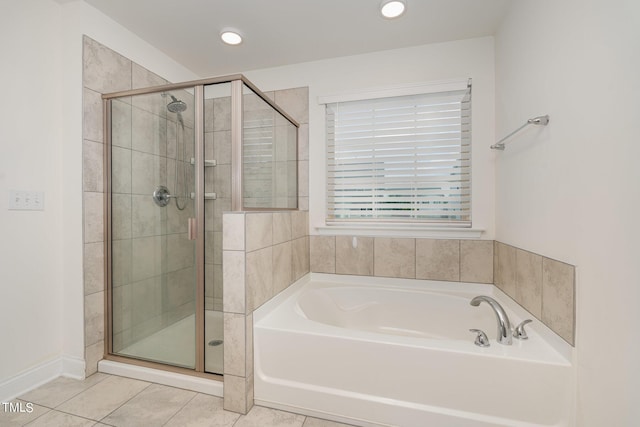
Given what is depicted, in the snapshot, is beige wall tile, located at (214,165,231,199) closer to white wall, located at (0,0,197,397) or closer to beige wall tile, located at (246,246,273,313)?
beige wall tile, located at (246,246,273,313)

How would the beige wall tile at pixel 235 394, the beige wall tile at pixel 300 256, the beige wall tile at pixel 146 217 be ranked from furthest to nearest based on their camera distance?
the beige wall tile at pixel 300 256
the beige wall tile at pixel 146 217
the beige wall tile at pixel 235 394

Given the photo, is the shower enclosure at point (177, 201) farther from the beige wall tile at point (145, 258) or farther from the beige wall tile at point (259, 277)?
the beige wall tile at point (259, 277)

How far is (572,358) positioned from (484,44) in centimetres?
205

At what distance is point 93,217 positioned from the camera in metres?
1.80

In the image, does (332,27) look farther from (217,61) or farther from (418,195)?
(418,195)

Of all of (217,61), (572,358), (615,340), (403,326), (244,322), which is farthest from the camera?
(217,61)

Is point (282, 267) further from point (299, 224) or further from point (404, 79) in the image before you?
point (404, 79)

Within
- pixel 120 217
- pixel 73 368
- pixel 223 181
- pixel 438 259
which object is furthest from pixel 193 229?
pixel 438 259

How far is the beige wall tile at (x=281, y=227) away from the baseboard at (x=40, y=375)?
140 cm

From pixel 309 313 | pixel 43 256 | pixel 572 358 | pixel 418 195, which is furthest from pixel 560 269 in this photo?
pixel 43 256

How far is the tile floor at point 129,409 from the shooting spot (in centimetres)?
139

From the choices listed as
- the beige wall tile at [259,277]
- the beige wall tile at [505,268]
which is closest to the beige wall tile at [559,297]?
the beige wall tile at [505,268]

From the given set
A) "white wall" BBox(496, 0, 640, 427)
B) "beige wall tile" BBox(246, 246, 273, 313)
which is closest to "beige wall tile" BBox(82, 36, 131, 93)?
"beige wall tile" BBox(246, 246, 273, 313)

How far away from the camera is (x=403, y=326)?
2.12 m
